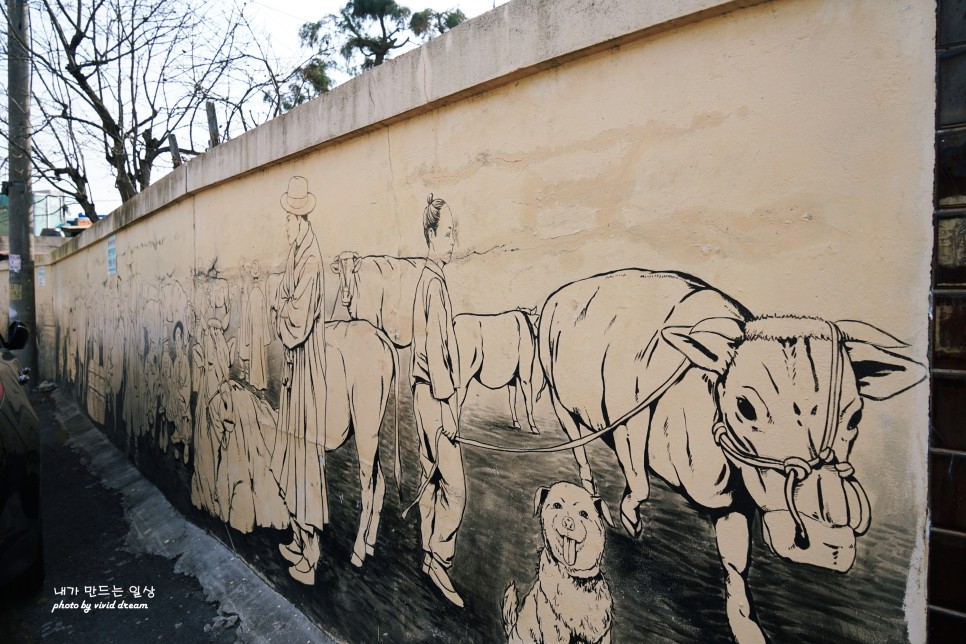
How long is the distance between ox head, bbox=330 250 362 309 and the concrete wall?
3 centimetres

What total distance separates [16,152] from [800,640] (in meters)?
12.7

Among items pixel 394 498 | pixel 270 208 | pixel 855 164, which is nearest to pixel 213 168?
pixel 270 208

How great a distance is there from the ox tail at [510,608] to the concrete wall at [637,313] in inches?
0.7

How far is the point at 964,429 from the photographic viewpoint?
4.56 ft

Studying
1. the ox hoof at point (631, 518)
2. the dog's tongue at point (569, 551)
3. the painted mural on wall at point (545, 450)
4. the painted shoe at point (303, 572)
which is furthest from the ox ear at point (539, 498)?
the painted shoe at point (303, 572)

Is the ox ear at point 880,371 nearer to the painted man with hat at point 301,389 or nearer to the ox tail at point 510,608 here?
the ox tail at point 510,608

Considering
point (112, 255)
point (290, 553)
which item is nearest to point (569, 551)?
point (290, 553)

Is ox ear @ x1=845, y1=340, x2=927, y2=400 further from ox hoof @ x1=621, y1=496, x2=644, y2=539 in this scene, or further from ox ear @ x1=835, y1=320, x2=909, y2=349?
ox hoof @ x1=621, y1=496, x2=644, y2=539

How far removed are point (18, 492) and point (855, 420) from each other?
420 centimetres

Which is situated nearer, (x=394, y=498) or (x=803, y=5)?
(x=803, y=5)

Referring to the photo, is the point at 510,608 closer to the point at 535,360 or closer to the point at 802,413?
the point at 535,360

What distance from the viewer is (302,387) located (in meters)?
3.70

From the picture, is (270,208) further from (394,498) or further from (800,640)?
(800,640)

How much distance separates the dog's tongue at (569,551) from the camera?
84.7 inches
